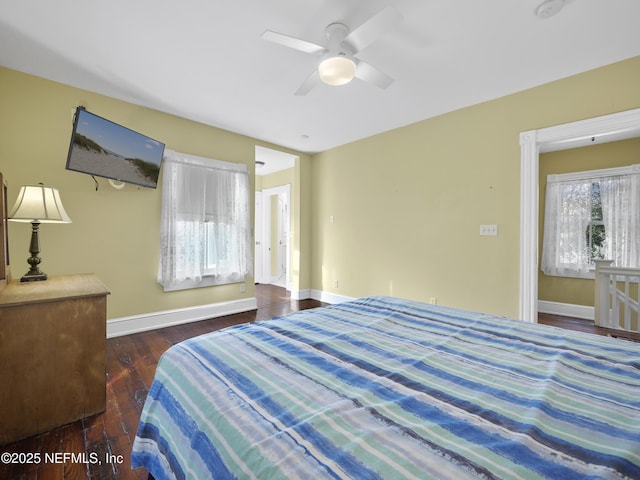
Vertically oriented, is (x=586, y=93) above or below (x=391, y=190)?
above

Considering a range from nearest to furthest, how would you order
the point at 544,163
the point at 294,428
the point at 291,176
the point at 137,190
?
the point at 294,428, the point at 137,190, the point at 544,163, the point at 291,176

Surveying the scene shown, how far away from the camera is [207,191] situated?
12.4ft

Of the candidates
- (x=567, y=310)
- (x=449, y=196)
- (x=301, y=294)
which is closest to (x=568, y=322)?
(x=567, y=310)

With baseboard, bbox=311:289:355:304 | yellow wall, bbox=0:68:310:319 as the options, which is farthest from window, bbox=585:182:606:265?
yellow wall, bbox=0:68:310:319

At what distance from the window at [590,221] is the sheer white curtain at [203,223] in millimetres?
4866

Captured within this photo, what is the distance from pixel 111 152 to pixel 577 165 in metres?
6.23

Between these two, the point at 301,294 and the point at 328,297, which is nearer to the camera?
the point at 328,297

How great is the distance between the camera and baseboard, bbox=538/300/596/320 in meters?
4.26

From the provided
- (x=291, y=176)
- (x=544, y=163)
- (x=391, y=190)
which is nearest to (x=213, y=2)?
(x=391, y=190)

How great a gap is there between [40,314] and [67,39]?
205cm

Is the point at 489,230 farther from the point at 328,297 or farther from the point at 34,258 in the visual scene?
the point at 34,258

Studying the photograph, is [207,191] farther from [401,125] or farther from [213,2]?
[401,125]

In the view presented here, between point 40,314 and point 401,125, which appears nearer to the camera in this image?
point 40,314

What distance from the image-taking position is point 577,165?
14.4ft
